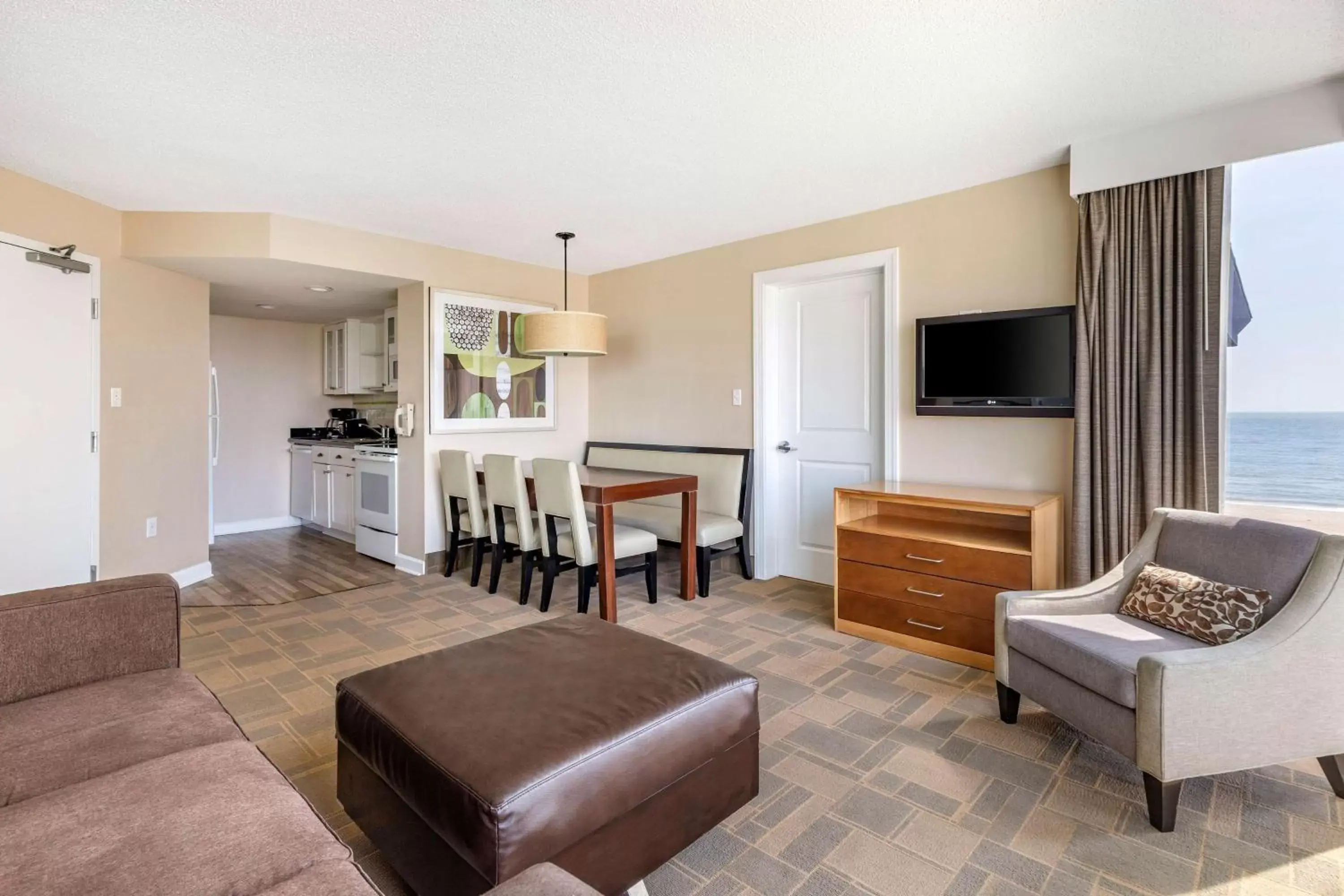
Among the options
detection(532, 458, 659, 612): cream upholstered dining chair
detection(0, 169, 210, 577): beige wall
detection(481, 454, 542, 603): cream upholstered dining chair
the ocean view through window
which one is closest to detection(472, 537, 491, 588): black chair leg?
detection(481, 454, 542, 603): cream upholstered dining chair

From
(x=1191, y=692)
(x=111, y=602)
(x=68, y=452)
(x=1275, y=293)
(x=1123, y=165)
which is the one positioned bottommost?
(x=1191, y=692)

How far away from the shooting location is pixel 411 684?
169 centimetres

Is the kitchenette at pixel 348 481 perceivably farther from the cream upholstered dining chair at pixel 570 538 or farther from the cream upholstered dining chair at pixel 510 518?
the cream upholstered dining chair at pixel 570 538

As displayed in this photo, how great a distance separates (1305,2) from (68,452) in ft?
18.5

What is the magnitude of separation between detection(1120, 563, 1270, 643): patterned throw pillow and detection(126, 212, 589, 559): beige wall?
13.4 feet

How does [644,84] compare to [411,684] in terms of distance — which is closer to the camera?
[411,684]

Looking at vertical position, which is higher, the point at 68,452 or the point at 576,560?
the point at 68,452

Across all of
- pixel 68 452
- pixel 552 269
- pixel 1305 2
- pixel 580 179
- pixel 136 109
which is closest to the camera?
pixel 1305 2

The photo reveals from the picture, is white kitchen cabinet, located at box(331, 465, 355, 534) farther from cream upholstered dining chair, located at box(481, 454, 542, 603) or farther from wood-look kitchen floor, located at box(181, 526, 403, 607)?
cream upholstered dining chair, located at box(481, 454, 542, 603)

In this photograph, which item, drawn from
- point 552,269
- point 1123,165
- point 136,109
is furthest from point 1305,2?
point 552,269

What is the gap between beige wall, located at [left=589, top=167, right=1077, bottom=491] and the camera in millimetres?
3229

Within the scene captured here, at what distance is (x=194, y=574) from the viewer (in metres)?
4.48

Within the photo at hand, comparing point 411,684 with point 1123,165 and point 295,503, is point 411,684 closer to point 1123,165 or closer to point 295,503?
point 1123,165

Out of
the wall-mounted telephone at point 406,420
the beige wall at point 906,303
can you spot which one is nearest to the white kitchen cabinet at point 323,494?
the wall-mounted telephone at point 406,420
